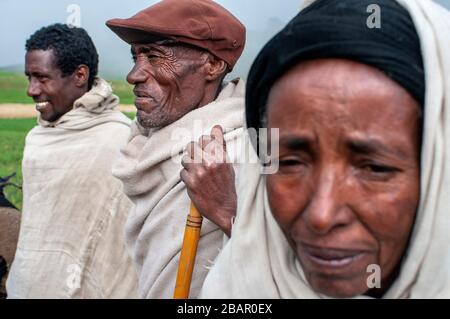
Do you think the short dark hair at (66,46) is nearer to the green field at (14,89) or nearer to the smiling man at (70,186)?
the smiling man at (70,186)

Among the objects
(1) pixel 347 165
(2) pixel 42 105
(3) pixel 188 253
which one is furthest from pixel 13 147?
(1) pixel 347 165

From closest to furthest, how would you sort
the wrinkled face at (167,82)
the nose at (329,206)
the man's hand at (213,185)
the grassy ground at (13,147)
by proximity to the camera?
the nose at (329,206) → the man's hand at (213,185) → the wrinkled face at (167,82) → the grassy ground at (13,147)

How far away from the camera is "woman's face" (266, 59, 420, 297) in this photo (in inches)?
51.6

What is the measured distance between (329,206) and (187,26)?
5.24 feet

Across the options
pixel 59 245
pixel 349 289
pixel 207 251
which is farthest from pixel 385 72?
pixel 59 245

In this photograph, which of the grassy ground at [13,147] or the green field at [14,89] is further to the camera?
the green field at [14,89]

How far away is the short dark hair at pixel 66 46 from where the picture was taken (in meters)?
4.62

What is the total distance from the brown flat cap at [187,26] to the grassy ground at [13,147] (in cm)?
480

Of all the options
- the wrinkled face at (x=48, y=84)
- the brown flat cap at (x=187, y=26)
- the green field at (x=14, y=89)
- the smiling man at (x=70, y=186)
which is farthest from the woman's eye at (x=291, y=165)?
the green field at (x=14, y=89)

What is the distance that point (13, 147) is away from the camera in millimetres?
8977

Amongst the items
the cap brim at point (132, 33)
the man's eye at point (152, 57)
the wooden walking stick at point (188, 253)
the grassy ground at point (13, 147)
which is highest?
the cap brim at point (132, 33)

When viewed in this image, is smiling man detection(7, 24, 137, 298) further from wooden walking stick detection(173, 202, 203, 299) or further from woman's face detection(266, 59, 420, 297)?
woman's face detection(266, 59, 420, 297)

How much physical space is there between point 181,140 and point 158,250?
1.50 ft
